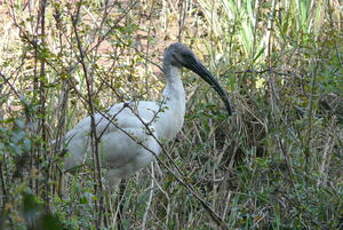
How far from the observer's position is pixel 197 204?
4289 mm

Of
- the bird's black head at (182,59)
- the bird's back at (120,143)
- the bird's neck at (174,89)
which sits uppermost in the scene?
the bird's black head at (182,59)

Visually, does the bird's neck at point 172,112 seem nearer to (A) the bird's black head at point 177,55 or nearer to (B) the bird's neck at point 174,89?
(B) the bird's neck at point 174,89

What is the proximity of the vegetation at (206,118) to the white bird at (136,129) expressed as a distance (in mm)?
111

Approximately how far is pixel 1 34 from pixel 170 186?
281 centimetres

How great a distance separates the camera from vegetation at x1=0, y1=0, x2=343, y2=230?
3154mm

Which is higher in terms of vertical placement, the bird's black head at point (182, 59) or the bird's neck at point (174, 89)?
the bird's black head at point (182, 59)

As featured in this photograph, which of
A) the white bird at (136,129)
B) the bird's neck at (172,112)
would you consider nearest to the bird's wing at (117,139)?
the white bird at (136,129)

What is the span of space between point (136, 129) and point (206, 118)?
0.68 m

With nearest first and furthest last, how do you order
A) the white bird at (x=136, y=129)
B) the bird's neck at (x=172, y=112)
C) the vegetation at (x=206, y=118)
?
1. the vegetation at (x=206, y=118)
2. the white bird at (x=136, y=129)
3. the bird's neck at (x=172, y=112)

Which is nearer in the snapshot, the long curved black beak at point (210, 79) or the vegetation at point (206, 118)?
the vegetation at point (206, 118)

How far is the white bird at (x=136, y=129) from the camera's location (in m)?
4.51

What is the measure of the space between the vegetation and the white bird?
0.36 feet

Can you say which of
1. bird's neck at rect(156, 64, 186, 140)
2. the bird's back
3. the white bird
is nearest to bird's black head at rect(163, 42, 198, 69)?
the white bird

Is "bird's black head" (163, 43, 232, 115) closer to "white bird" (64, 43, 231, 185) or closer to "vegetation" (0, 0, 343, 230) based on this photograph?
"white bird" (64, 43, 231, 185)
